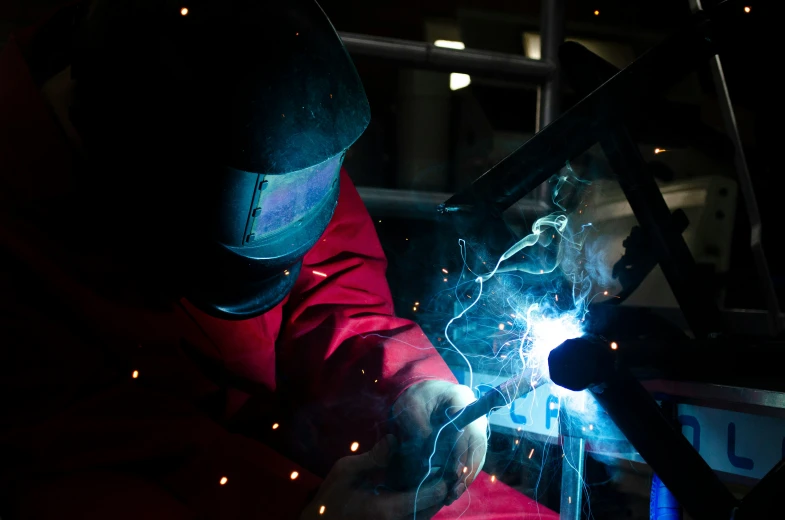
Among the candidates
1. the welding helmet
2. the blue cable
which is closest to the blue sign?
the blue cable

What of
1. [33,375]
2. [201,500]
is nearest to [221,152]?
[33,375]

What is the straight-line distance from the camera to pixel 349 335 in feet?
4.70

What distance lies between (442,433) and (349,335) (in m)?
0.44

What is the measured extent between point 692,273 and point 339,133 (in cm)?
81

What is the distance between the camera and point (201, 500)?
1.13 m

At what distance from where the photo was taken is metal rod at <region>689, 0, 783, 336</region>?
6.31 feet

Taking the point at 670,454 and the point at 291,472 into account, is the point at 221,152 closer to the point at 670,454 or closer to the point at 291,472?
the point at 291,472

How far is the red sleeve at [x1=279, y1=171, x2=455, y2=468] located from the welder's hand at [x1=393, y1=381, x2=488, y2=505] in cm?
6

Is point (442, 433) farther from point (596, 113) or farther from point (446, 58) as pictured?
point (446, 58)

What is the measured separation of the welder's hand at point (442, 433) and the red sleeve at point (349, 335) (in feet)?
0.19

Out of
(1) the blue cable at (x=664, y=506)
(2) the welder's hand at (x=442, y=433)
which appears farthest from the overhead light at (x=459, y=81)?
(1) the blue cable at (x=664, y=506)

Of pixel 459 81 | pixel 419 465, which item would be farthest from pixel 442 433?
pixel 459 81

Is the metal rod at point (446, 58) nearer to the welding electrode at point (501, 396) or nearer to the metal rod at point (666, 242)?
the metal rod at point (666, 242)

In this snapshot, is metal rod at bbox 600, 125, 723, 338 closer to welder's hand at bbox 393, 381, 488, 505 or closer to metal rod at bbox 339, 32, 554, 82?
welder's hand at bbox 393, 381, 488, 505
